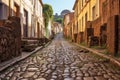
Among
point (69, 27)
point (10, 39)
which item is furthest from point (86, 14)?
point (69, 27)

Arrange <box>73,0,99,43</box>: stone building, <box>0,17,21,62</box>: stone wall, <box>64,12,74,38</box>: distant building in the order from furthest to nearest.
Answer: <box>64,12,74,38</box>: distant building, <box>73,0,99,43</box>: stone building, <box>0,17,21,62</box>: stone wall

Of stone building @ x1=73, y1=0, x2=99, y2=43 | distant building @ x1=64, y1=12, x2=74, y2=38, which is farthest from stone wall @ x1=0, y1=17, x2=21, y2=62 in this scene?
distant building @ x1=64, y1=12, x2=74, y2=38

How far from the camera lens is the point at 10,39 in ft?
28.4

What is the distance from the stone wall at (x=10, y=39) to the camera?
25.3 feet

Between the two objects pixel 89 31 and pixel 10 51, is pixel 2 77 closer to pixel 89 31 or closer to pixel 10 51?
pixel 10 51

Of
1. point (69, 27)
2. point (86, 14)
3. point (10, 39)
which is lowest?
point (10, 39)

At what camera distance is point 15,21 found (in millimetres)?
9594

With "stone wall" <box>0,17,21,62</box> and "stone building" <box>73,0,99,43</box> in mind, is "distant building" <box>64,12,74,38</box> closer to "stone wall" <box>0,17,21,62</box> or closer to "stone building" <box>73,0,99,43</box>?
"stone building" <box>73,0,99,43</box>

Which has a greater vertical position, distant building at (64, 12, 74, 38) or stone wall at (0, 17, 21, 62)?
distant building at (64, 12, 74, 38)

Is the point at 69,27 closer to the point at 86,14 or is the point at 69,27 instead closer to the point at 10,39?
the point at 86,14

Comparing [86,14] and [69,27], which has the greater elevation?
[69,27]

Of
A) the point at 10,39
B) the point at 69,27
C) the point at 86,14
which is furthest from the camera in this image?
the point at 69,27

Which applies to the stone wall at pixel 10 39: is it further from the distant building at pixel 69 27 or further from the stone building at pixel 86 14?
the distant building at pixel 69 27

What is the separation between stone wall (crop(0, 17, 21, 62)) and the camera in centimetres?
771
